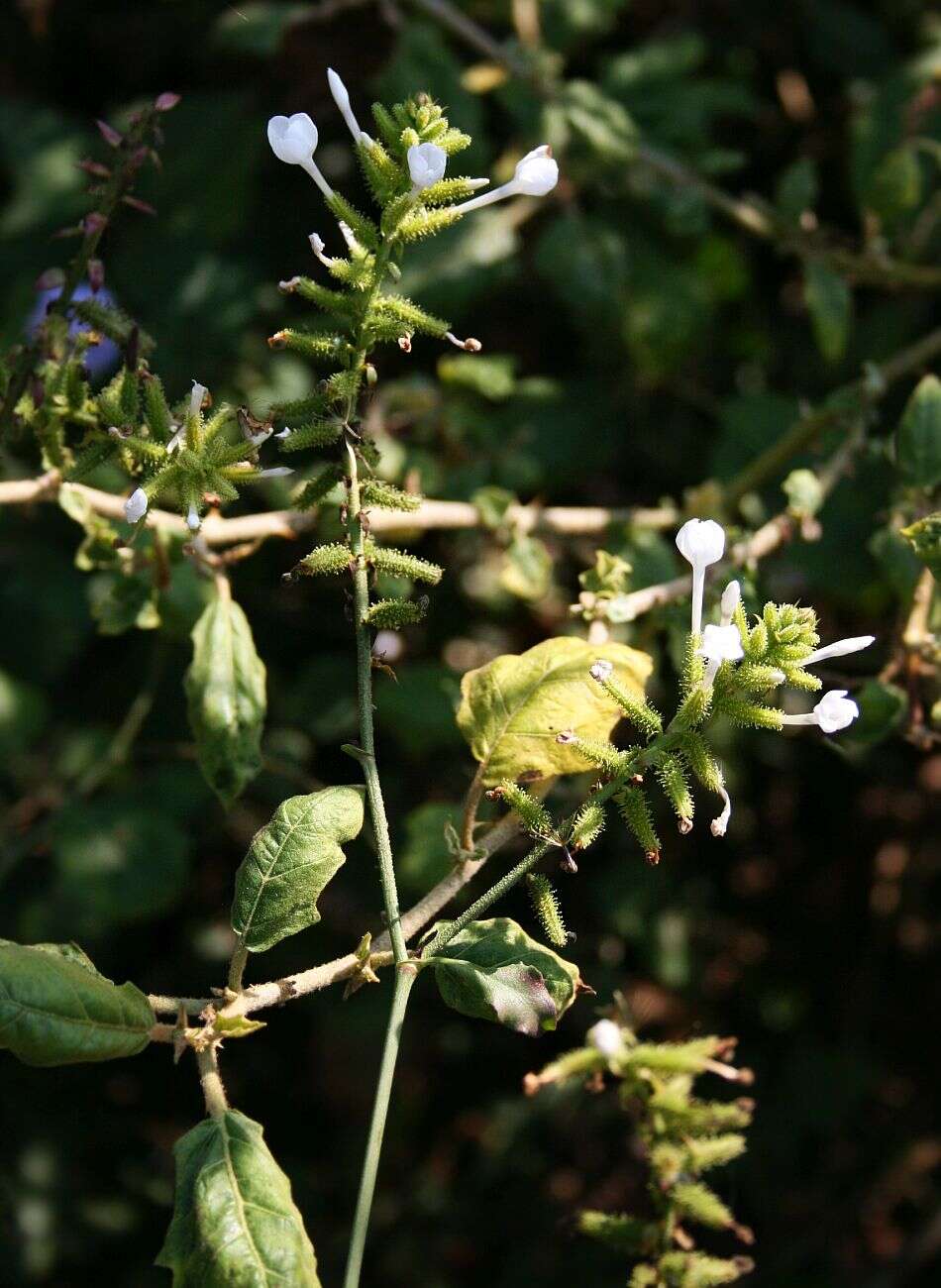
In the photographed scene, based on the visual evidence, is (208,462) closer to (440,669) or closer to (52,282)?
(52,282)

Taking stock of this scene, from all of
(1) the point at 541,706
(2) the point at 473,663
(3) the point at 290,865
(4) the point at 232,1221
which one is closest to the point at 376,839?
(3) the point at 290,865

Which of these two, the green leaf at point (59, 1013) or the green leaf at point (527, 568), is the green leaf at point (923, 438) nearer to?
the green leaf at point (527, 568)

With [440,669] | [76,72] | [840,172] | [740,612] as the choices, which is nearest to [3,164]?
[76,72]

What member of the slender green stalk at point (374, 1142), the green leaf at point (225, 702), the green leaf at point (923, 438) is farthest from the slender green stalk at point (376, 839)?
the green leaf at point (923, 438)

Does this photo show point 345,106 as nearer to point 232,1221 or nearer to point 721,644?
point 721,644

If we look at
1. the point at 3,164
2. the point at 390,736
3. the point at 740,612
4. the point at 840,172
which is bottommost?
the point at 390,736

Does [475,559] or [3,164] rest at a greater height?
[3,164]
